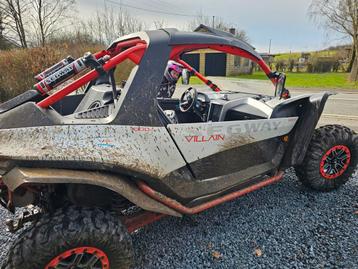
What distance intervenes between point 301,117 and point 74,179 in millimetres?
2289

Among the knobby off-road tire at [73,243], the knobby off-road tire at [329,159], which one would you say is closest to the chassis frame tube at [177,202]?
the knobby off-road tire at [73,243]

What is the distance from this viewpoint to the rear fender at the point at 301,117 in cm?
266

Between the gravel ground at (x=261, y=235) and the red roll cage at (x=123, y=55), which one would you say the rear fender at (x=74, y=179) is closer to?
the red roll cage at (x=123, y=55)

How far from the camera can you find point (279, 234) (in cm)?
247

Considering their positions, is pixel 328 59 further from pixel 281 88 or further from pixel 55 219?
pixel 55 219

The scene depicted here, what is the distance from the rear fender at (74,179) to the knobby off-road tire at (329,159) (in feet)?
6.50

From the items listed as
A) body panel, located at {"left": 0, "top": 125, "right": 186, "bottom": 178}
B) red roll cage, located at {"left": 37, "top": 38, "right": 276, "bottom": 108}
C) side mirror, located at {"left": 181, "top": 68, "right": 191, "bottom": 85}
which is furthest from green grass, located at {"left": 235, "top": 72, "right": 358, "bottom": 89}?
body panel, located at {"left": 0, "top": 125, "right": 186, "bottom": 178}

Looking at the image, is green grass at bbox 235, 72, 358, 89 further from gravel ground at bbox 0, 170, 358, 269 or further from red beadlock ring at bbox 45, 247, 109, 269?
red beadlock ring at bbox 45, 247, 109, 269

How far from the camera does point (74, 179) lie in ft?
5.39

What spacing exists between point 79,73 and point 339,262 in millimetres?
2560

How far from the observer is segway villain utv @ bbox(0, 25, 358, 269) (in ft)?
5.41

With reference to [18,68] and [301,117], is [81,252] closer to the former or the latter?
[301,117]

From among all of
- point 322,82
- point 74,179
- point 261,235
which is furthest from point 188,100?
point 322,82

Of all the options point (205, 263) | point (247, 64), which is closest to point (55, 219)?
point (205, 263)
